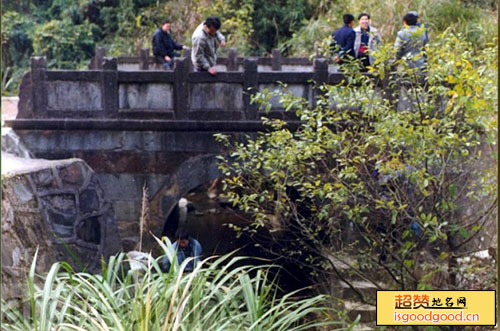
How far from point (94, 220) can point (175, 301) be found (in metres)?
5.21

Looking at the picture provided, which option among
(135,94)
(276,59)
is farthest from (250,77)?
(276,59)

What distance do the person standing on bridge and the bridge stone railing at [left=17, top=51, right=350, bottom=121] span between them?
0.12 metres

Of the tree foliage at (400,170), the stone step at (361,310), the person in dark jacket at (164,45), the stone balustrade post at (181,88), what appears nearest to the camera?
the tree foliage at (400,170)

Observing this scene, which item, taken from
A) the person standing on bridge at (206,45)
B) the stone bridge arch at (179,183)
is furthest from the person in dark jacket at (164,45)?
the stone bridge arch at (179,183)

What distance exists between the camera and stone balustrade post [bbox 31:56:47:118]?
36.2ft

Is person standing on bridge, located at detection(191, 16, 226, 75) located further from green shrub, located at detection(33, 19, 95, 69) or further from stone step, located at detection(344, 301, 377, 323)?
stone step, located at detection(344, 301, 377, 323)

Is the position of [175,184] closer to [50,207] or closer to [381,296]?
[50,207]

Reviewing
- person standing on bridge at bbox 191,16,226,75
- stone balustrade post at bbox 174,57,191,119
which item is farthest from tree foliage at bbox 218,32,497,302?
stone balustrade post at bbox 174,57,191,119

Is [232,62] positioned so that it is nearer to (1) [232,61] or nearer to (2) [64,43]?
(1) [232,61]

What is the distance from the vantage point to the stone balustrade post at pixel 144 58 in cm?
1587

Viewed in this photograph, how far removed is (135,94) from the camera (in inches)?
447

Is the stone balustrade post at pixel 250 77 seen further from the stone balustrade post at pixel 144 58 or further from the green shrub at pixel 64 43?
the stone balustrade post at pixel 144 58

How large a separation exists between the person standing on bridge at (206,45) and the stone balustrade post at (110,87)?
1.01 metres

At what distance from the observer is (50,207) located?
29.1ft
